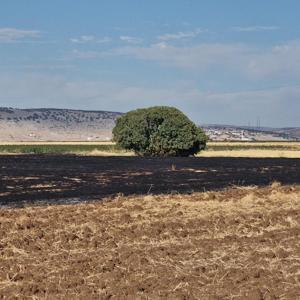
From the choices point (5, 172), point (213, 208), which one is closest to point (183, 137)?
point (5, 172)

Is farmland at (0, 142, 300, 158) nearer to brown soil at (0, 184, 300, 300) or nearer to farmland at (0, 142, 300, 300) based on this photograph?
farmland at (0, 142, 300, 300)

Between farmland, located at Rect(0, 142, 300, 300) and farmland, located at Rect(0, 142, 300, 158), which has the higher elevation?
farmland, located at Rect(0, 142, 300, 300)

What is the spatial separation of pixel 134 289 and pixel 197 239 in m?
4.69

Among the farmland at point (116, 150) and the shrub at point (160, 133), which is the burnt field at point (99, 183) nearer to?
the shrub at point (160, 133)

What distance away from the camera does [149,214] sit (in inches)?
724

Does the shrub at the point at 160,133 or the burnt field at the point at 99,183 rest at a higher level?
the shrub at the point at 160,133

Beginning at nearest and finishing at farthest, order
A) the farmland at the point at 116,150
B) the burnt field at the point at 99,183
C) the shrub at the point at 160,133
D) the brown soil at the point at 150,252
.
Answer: the brown soil at the point at 150,252
the burnt field at the point at 99,183
the shrub at the point at 160,133
the farmland at the point at 116,150

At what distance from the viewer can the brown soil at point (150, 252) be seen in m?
9.38

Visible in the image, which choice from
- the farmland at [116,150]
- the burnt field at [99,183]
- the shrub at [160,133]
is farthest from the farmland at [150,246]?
the farmland at [116,150]

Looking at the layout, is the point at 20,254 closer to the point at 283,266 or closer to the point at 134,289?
the point at 134,289

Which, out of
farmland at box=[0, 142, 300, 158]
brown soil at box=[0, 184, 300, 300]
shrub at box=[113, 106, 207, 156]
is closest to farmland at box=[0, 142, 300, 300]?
brown soil at box=[0, 184, 300, 300]

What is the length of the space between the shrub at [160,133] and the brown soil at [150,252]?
52.5 metres

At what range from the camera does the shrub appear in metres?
72.9

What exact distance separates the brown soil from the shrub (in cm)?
5248
